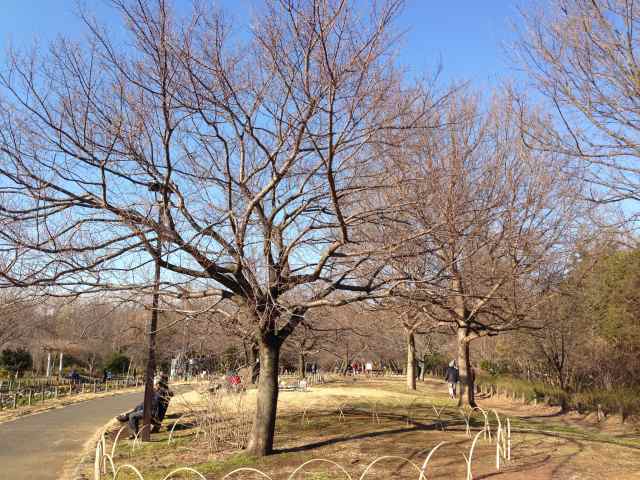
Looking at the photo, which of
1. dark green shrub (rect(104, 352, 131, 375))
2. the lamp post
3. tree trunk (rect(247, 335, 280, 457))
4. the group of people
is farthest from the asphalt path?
dark green shrub (rect(104, 352, 131, 375))

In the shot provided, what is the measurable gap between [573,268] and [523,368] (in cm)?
1652

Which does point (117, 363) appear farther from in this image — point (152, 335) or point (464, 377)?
point (152, 335)

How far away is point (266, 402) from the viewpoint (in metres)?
9.95

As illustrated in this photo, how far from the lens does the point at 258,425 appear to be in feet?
32.5

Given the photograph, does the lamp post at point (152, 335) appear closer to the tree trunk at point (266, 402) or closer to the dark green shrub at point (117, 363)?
the tree trunk at point (266, 402)

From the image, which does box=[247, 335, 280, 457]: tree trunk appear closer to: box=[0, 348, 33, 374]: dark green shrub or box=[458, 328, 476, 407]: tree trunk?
box=[458, 328, 476, 407]: tree trunk

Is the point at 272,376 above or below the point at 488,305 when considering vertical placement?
below

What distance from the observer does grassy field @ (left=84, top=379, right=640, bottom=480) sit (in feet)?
27.9

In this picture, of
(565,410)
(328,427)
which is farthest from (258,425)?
(565,410)

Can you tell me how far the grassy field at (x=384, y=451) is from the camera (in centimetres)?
851

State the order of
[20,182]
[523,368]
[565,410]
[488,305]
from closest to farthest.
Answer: [20,182], [488,305], [565,410], [523,368]

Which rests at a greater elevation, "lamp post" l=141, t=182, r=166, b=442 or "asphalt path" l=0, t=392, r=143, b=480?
"lamp post" l=141, t=182, r=166, b=442

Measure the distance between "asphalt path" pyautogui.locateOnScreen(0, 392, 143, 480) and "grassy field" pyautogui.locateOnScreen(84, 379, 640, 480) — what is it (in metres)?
1.03

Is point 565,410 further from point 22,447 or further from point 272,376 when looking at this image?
point 22,447
